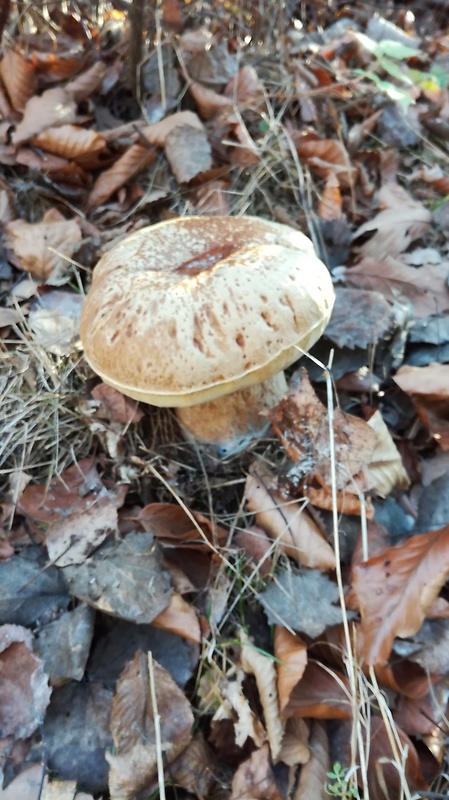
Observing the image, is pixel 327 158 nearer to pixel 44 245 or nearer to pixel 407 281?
pixel 407 281

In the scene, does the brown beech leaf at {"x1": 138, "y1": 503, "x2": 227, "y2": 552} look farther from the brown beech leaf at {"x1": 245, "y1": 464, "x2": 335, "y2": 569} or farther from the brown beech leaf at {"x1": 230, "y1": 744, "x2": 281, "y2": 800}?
the brown beech leaf at {"x1": 230, "y1": 744, "x2": 281, "y2": 800}

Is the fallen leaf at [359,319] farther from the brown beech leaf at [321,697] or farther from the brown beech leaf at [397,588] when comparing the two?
the brown beech leaf at [321,697]

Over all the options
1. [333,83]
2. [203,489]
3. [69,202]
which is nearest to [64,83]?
[69,202]

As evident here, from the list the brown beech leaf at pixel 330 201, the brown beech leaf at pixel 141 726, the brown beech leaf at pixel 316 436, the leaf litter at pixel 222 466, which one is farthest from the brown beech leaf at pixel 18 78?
the brown beech leaf at pixel 141 726

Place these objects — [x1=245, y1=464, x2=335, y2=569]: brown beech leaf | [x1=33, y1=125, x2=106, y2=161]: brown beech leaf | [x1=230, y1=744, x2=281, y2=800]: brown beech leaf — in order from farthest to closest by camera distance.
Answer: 1. [x1=33, y1=125, x2=106, y2=161]: brown beech leaf
2. [x1=245, y1=464, x2=335, y2=569]: brown beech leaf
3. [x1=230, y1=744, x2=281, y2=800]: brown beech leaf

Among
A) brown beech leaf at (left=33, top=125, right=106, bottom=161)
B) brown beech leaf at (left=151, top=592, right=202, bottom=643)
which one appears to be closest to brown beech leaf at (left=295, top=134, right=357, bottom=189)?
brown beech leaf at (left=33, top=125, right=106, bottom=161)

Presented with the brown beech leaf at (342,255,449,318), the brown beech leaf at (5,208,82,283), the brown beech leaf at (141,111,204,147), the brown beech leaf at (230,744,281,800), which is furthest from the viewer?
the brown beech leaf at (141,111,204,147)

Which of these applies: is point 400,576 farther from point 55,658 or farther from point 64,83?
point 64,83
